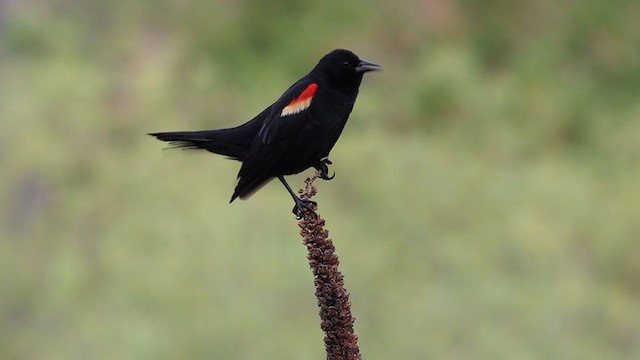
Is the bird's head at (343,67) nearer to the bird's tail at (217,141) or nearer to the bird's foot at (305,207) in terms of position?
the bird's tail at (217,141)

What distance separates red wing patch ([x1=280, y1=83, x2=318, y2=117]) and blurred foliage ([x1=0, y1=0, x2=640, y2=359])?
4876mm

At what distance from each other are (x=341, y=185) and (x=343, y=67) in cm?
684

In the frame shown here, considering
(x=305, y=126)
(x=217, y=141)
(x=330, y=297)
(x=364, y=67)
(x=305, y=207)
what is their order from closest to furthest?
(x=330, y=297), (x=305, y=207), (x=305, y=126), (x=364, y=67), (x=217, y=141)

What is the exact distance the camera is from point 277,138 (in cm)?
483

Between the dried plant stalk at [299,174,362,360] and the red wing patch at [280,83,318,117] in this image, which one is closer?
the dried plant stalk at [299,174,362,360]

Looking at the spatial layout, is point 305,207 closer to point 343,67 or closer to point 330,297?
point 330,297

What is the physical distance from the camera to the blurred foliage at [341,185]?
32.6ft

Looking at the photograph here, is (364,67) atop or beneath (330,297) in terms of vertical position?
atop

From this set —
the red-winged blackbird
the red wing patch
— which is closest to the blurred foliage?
the red-winged blackbird

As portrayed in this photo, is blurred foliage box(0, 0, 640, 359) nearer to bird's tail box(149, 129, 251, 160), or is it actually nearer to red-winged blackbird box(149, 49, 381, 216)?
bird's tail box(149, 129, 251, 160)

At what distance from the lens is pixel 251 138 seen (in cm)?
517

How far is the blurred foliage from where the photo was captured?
391 inches

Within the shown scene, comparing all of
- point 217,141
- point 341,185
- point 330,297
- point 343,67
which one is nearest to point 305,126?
point 343,67

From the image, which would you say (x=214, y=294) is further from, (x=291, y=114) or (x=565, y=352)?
(x=291, y=114)
